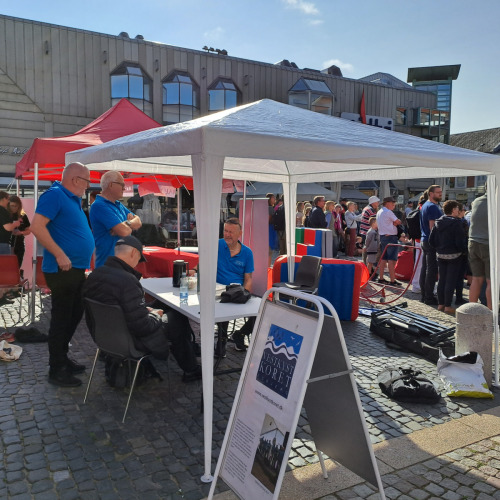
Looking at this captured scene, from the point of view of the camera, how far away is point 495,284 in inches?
176

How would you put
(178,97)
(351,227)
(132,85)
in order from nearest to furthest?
1. (351,227)
2. (132,85)
3. (178,97)

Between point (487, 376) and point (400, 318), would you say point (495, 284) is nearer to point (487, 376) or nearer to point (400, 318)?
point (487, 376)

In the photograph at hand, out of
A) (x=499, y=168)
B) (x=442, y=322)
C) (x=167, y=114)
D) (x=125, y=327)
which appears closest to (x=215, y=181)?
(x=125, y=327)

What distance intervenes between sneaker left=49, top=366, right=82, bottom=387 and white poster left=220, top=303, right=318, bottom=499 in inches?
87.3

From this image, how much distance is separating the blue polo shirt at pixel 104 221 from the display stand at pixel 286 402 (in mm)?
2432

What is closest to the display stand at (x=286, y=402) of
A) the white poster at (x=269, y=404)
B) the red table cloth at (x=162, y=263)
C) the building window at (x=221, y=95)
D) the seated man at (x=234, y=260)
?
the white poster at (x=269, y=404)

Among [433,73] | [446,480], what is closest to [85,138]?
[446,480]

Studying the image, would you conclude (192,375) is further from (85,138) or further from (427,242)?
(427,242)

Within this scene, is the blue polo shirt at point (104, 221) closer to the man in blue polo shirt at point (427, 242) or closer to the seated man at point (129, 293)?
the seated man at point (129, 293)

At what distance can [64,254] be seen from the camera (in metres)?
3.93

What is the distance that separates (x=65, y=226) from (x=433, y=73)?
46.6 meters

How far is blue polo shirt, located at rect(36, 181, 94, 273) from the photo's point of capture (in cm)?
389

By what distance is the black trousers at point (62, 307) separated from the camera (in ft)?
13.3

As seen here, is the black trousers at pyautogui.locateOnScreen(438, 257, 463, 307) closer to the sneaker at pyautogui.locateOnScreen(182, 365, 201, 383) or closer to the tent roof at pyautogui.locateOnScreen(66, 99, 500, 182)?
the tent roof at pyautogui.locateOnScreen(66, 99, 500, 182)
